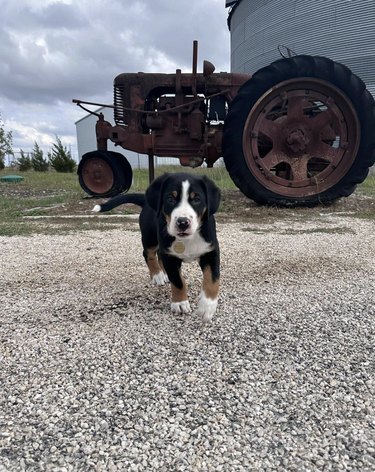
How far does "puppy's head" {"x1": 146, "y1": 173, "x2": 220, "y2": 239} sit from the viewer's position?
1841 millimetres

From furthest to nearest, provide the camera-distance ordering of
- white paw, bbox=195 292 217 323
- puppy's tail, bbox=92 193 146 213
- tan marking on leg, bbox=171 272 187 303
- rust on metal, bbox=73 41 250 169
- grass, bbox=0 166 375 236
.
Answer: rust on metal, bbox=73 41 250 169
grass, bbox=0 166 375 236
puppy's tail, bbox=92 193 146 213
tan marking on leg, bbox=171 272 187 303
white paw, bbox=195 292 217 323

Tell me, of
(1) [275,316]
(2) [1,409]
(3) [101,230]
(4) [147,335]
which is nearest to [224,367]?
(4) [147,335]

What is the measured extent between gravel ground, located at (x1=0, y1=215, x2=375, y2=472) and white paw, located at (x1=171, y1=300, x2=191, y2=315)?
0.19ft

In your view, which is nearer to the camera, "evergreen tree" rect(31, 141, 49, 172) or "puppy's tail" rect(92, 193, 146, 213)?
"puppy's tail" rect(92, 193, 146, 213)

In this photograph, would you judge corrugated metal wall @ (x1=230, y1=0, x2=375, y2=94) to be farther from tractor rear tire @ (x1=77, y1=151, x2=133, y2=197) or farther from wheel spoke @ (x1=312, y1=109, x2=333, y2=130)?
tractor rear tire @ (x1=77, y1=151, x2=133, y2=197)

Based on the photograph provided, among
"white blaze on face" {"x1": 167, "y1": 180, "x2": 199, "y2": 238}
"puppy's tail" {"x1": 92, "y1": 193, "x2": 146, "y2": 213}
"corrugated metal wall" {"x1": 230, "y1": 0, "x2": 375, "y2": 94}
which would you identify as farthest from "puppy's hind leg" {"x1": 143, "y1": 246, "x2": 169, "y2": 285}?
"corrugated metal wall" {"x1": 230, "y1": 0, "x2": 375, "y2": 94}

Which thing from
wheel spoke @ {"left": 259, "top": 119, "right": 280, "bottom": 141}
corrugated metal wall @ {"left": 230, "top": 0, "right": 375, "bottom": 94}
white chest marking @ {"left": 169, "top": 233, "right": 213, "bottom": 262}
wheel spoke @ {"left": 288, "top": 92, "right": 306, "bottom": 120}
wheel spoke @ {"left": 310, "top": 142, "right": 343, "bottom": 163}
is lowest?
white chest marking @ {"left": 169, "top": 233, "right": 213, "bottom": 262}

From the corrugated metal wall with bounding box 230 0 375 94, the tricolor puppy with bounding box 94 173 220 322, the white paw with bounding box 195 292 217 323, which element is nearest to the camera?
the tricolor puppy with bounding box 94 173 220 322

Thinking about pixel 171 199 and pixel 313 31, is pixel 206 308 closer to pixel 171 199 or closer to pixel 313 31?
pixel 171 199

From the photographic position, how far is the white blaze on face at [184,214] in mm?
1830

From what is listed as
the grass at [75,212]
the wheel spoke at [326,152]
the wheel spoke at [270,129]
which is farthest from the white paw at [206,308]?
the wheel spoke at [326,152]

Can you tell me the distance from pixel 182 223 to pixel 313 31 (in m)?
17.4

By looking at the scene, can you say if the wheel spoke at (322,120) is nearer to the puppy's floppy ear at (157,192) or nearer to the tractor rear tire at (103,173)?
the tractor rear tire at (103,173)

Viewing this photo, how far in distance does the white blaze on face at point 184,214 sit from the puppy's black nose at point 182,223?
11 millimetres
